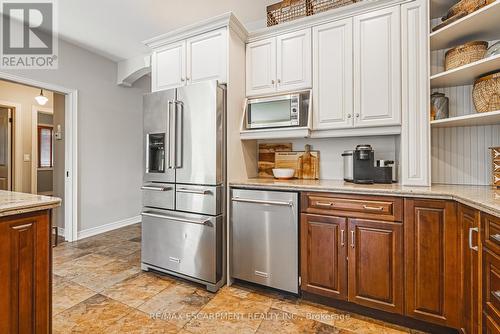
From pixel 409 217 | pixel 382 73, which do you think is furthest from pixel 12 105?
pixel 409 217

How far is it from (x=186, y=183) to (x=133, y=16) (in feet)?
6.72

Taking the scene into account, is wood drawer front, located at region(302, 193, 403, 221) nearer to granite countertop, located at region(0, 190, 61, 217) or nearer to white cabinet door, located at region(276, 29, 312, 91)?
white cabinet door, located at region(276, 29, 312, 91)

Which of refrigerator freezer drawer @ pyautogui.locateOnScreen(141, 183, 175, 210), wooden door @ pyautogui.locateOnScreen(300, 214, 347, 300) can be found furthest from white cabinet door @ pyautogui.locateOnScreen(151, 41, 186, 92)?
wooden door @ pyautogui.locateOnScreen(300, 214, 347, 300)

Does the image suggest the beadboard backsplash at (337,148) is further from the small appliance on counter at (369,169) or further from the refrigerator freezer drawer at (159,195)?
the refrigerator freezer drawer at (159,195)

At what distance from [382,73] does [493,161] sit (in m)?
1.03

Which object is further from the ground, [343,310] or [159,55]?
[159,55]

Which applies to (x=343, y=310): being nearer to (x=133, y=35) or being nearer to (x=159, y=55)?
(x=159, y=55)

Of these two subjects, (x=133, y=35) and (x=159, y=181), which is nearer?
(x=159, y=181)

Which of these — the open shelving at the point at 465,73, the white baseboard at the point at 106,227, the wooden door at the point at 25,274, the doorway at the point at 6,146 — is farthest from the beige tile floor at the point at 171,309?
the doorway at the point at 6,146

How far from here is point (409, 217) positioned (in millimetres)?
1686


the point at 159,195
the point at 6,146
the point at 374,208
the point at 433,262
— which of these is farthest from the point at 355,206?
the point at 6,146

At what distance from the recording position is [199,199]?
230 centimetres

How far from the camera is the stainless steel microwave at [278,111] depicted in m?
2.31

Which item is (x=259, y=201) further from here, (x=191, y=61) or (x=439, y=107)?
(x=439, y=107)
